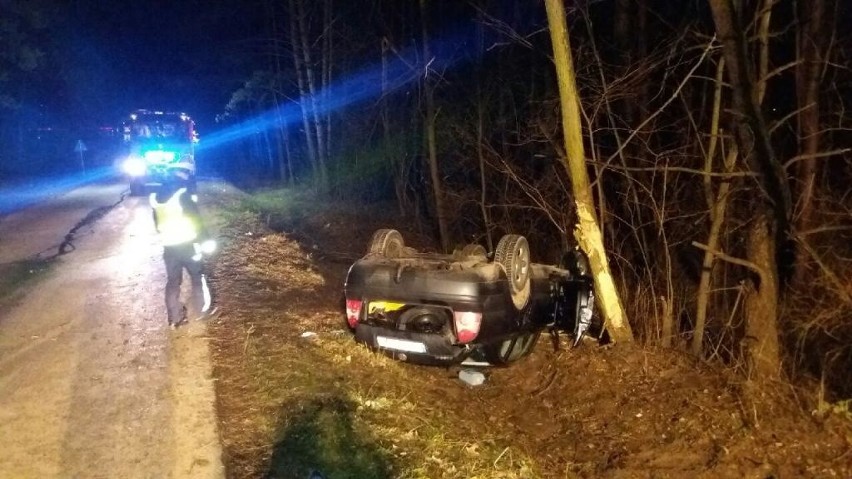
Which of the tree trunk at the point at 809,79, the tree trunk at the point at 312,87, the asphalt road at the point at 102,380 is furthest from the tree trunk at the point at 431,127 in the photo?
the tree trunk at the point at 809,79

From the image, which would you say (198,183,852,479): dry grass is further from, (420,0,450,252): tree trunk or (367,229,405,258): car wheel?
(420,0,450,252): tree trunk

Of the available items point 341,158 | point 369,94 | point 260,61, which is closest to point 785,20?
point 369,94

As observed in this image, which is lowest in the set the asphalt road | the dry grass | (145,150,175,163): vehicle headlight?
the dry grass

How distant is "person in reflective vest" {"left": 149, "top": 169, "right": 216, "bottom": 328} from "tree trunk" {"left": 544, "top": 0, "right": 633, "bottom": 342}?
13.8 feet

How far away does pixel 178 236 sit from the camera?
25.4 feet

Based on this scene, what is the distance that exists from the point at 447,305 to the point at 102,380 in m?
3.07

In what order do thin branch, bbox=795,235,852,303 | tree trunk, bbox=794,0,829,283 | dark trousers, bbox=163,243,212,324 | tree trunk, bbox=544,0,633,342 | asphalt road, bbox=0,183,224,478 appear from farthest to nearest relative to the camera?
1. tree trunk, bbox=794,0,829,283
2. dark trousers, bbox=163,243,212,324
3. tree trunk, bbox=544,0,633,342
4. thin branch, bbox=795,235,852,303
5. asphalt road, bbox=0,183,224,478

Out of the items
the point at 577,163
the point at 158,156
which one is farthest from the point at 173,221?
the point at 158,156

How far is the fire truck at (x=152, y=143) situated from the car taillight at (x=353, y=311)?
15.7 meters

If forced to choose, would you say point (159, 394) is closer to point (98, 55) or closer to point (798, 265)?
point (798, 265)

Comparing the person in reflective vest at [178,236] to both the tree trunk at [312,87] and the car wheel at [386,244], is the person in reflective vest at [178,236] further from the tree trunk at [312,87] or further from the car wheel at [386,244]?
the tree trunk at [312,87]

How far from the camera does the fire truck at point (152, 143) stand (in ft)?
68.6

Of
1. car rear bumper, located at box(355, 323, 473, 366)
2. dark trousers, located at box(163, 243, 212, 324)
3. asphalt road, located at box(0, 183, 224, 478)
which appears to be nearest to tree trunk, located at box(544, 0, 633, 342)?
car rear bumper, located at box(355, 323, 473, 366)

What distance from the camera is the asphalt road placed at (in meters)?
4.61
